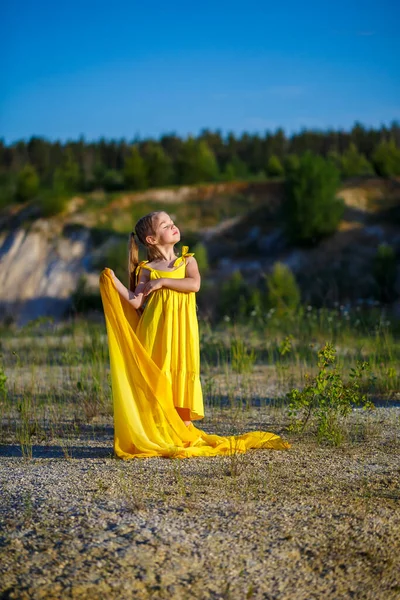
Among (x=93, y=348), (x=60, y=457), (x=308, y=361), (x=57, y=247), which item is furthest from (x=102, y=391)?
(x=57, y=247)

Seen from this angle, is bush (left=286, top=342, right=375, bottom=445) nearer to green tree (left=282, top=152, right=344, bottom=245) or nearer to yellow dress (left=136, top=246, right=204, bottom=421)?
yellow dress (left=136, top=246, right=204, bottom=421)

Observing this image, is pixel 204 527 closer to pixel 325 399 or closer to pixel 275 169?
pixel 325 399

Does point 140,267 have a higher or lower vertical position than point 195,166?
lower

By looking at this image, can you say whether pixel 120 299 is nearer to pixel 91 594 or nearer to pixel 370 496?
pixel 370 496

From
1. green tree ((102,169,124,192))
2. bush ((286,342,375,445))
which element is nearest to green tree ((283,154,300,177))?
green tree ((102,169,124,192))

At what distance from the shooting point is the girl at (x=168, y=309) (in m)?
5.06

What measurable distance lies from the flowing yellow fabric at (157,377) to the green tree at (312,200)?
20.2m

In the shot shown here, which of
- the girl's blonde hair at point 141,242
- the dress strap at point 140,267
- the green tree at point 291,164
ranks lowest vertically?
the dress strap at point 140,267

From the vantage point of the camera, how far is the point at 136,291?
5180 mm

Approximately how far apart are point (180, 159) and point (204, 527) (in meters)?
34.5

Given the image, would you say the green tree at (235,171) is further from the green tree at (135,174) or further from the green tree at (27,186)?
the green tree at (27,186)

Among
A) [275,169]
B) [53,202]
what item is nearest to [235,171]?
[275,169]

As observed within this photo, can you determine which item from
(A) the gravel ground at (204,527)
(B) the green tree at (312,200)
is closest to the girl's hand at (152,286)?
(A) the gravel ground at (204,527)

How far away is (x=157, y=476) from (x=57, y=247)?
2589cm
